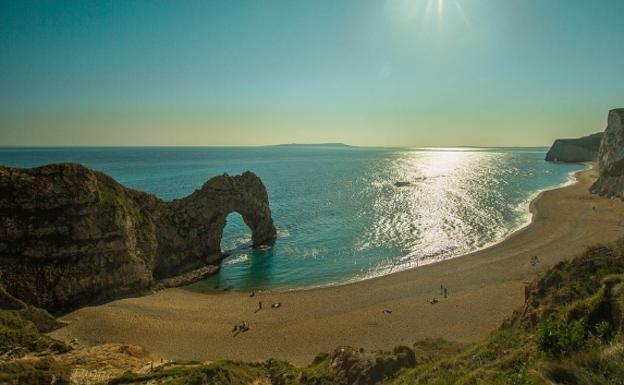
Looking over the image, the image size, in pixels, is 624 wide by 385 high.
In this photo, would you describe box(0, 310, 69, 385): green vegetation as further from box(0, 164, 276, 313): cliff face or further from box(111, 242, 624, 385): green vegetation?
box(0, 164, 276, 313): cliff face

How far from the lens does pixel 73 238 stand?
30266 millimetres

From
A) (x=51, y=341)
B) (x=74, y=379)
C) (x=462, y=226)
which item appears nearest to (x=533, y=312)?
(x=74, y=379)

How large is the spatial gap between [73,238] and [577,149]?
22018cm

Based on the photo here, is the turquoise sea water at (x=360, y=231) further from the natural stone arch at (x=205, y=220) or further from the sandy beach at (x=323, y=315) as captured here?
the sandy beach at (x=323, y=315)

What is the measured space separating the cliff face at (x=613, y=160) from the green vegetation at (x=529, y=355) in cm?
6865

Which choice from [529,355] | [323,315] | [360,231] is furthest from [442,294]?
[529,355]

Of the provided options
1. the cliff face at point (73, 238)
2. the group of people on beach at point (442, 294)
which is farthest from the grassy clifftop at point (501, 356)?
the group of people on beach at point (442, 294)

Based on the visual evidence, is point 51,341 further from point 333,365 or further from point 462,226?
point 462,226

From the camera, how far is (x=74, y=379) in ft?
51.2

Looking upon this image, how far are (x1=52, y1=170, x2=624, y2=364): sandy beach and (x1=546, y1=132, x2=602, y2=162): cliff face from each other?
173m

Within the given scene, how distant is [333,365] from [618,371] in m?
12.0

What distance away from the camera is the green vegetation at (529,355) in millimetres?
7855

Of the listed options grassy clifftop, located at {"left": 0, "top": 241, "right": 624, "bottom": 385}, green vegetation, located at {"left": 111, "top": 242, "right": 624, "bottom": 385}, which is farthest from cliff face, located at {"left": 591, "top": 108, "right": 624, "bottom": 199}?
grassy clifftop, located at {"left": 0, "top": 241, "right": 624, "bottom": 385}

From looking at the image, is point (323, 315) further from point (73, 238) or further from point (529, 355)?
point (73, 238)
